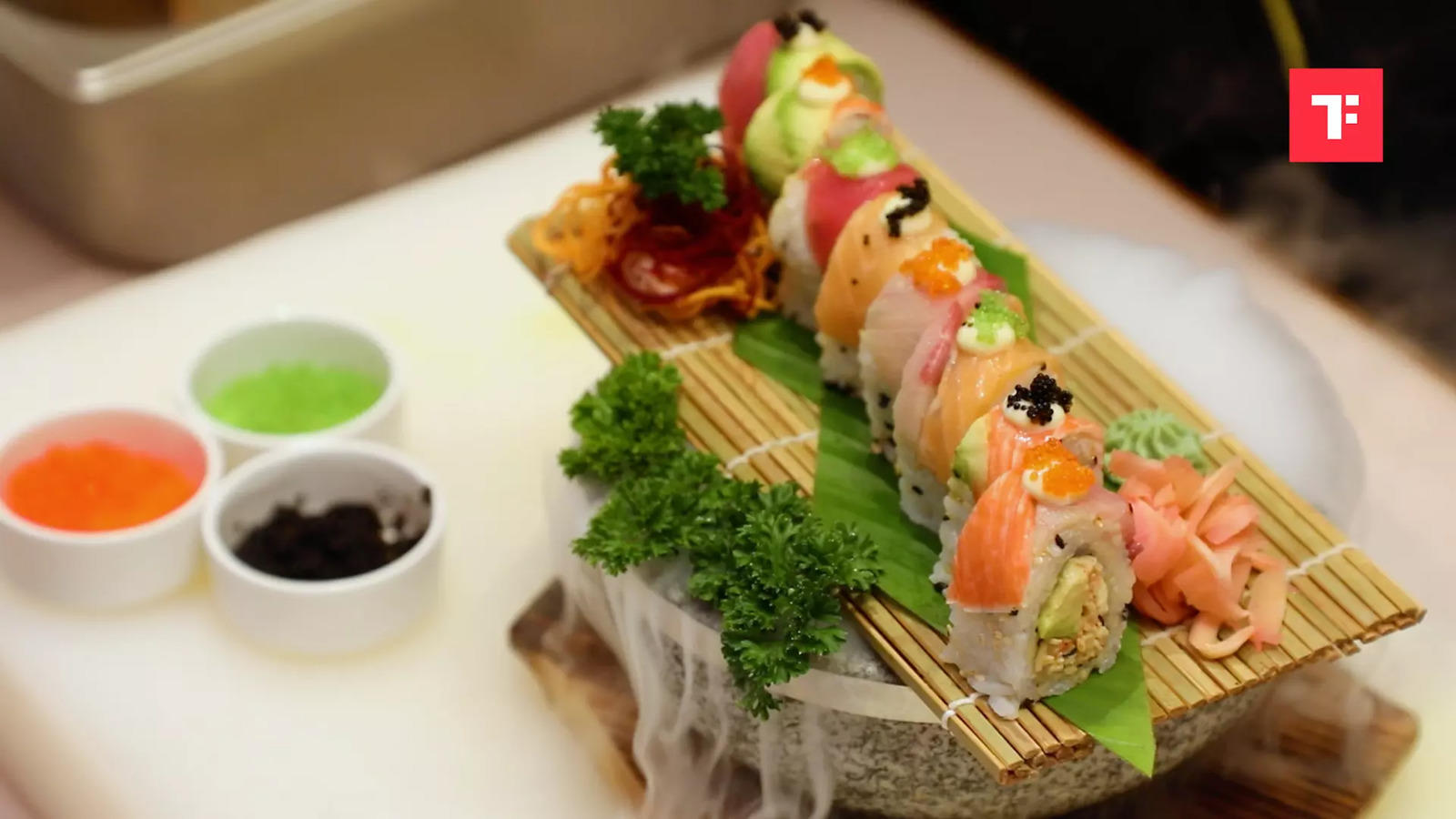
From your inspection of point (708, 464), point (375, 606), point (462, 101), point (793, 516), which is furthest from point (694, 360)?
point (462, 101)

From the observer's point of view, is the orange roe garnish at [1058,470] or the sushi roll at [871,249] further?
the sushi roll at [871,249]

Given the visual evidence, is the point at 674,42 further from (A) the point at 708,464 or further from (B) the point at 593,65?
(A) the point at 708,464

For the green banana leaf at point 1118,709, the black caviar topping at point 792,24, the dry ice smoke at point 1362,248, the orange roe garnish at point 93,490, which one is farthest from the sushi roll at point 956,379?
the dry ice smoke at point 1362,248

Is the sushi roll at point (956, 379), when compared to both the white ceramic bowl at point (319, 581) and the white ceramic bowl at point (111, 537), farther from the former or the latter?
the white ceramic bowl at point (111, 537)

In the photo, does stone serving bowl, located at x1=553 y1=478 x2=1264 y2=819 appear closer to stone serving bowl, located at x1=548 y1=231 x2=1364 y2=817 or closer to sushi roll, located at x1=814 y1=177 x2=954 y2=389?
stone serving bowl, located at x1=548 y1=231 x2=1364 y2=817

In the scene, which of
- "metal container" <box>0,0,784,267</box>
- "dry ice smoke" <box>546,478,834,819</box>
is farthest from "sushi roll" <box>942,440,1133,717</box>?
"metal container" <box>0,0,784,267</box>

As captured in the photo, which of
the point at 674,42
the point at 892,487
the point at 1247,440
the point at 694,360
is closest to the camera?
the point at 892,487
